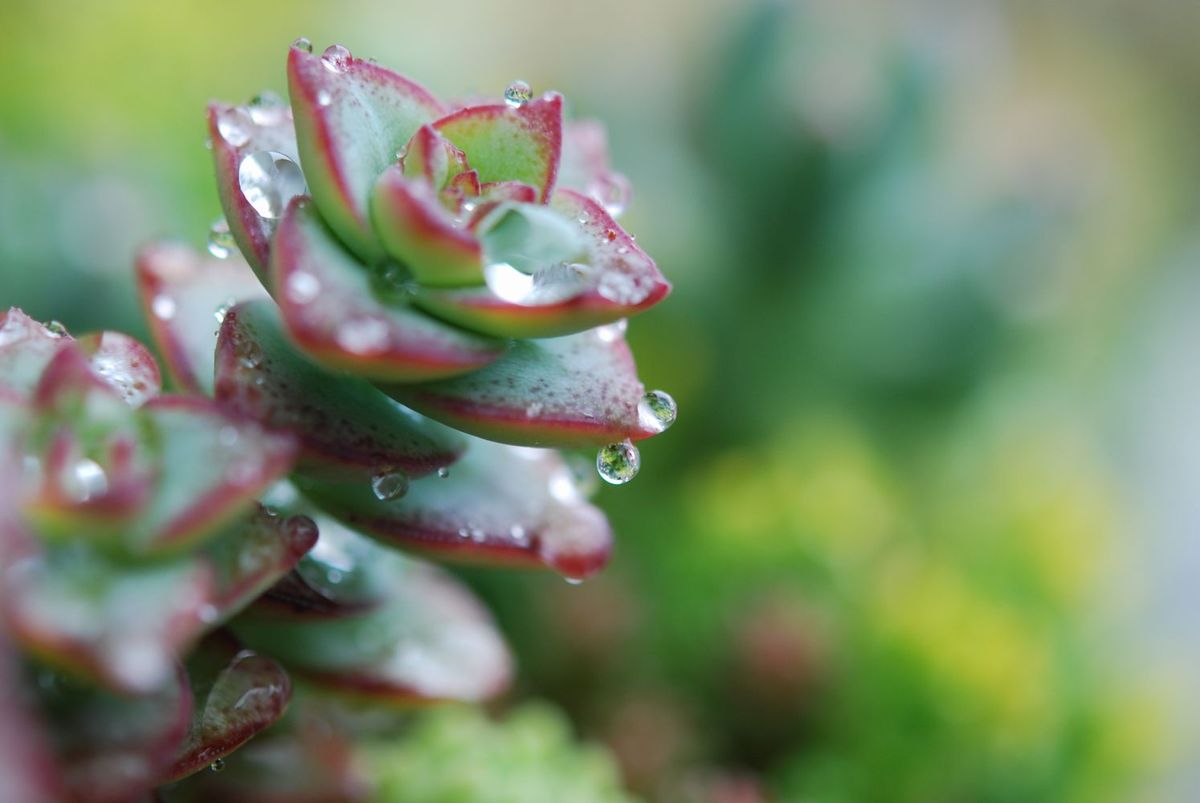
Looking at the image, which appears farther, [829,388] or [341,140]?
[829,388]

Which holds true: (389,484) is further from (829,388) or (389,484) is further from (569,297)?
(829,388)

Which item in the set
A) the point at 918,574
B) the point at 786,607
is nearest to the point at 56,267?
the point at 786,607

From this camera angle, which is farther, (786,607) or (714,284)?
(714,284)

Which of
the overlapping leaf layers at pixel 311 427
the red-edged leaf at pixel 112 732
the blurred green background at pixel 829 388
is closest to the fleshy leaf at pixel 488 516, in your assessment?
the overlapping leaf layers at pixel 311 427

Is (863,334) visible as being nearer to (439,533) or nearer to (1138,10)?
(439,533)

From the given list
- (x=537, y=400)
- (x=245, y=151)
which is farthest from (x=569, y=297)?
(x=245, y=151)

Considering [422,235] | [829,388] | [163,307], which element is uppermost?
[422,235]

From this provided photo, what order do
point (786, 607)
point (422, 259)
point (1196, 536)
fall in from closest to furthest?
point (422, 259)
point (786, 607)
point (1196, 536)
